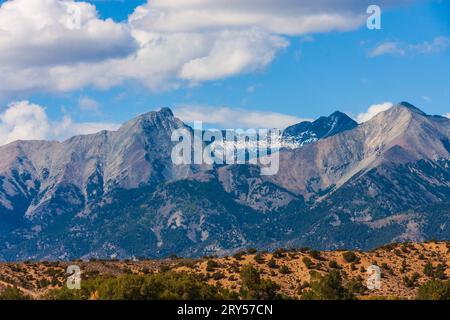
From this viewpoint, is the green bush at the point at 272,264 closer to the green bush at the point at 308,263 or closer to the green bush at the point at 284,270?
the green bush at the point at 284,270

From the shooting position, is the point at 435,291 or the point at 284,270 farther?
the point at 284,270

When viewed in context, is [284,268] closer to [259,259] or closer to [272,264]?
[272,264]

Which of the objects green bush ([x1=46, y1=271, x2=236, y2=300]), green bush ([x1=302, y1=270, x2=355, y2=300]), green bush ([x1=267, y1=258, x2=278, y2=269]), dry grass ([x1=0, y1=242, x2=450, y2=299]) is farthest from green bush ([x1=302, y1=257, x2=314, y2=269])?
green bush ([x1=46, y1=271, x2=236, y2=300])

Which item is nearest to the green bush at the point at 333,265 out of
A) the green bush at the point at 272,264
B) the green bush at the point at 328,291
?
the green bush at the point at 272,264

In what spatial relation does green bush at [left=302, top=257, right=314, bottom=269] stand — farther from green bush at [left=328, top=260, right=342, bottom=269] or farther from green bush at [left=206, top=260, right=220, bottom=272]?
green bush at [left=206, top=260, right=220, bottom=272]

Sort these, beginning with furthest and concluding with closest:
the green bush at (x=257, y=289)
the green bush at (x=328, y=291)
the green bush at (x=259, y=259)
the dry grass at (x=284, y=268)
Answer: the green bush at (x=259, y=259)
the dry grass at (x=284, y=268)
the green bush at (x=257, y=289)
the green bush at (x=328, y=291)

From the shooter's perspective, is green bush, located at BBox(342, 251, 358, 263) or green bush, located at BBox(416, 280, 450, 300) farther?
green bush, located at BBox(342, 251, 358, 263)

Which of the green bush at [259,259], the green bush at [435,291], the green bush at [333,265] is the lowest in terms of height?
→ the green bush at [435,291]

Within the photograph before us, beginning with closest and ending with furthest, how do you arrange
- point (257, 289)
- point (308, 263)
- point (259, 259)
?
point (257, 289) < point (308, 263) < point (259, 259)

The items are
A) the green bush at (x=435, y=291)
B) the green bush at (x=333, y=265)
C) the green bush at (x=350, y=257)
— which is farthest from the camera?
the green bush at (x=350, y=257)

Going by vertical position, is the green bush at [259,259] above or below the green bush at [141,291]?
above

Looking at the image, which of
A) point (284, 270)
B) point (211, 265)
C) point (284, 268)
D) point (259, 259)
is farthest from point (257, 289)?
point (259, 259)

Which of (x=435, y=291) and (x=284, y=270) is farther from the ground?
(x=284, y=270)
